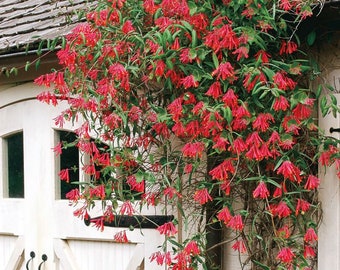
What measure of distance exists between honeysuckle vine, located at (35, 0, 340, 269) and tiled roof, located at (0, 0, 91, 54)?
32.4 inches

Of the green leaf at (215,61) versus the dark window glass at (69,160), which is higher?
the green leaf at (215,61)

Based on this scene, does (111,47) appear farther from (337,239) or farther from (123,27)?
(337,239)

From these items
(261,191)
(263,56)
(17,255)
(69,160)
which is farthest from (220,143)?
(17,255)

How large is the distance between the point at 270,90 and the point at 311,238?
96cm

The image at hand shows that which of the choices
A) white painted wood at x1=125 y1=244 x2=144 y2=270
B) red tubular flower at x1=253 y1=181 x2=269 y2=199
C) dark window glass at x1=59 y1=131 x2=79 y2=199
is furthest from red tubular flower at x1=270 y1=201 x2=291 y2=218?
dark window glass at x1=59 y1=131 x2=79 y2=199

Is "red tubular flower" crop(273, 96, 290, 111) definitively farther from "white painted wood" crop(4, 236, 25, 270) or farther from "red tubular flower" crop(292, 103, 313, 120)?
"white painted wood" crop(4, 236, 25, 270)

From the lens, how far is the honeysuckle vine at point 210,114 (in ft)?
16.1

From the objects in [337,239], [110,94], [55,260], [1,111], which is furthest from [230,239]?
[1,111]

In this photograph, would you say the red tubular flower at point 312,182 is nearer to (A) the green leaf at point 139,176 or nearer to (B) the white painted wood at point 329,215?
(B) the white painted wood at point 329,215

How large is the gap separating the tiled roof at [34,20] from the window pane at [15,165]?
2.85 ft

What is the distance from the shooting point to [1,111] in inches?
289

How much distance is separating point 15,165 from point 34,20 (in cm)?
124

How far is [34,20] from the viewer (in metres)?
7.28

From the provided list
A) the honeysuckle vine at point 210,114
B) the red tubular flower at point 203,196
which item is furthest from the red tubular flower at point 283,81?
the red tubular flower at point 203,196
